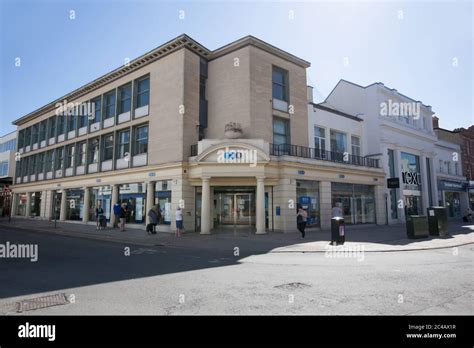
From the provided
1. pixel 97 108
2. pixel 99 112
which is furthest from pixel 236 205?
pixel 97 108

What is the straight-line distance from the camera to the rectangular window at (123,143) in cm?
2491

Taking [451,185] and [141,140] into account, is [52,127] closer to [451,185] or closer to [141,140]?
[141,140]

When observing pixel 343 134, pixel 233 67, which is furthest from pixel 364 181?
pixel 233 67

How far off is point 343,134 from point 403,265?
19513 mm

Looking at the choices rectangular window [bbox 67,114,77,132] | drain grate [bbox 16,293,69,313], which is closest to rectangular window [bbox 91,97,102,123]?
rectangular window [bbox 67,114,77,132]

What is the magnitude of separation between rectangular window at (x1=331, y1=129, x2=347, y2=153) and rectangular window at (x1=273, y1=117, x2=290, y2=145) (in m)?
5.54

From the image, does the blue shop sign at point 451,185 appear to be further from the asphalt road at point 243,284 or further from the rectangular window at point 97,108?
the rectangular window at point 97,108

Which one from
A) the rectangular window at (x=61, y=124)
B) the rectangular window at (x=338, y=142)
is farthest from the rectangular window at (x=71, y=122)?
the rectangular window at (x=338, y=142)

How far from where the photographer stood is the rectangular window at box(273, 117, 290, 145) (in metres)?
21.8

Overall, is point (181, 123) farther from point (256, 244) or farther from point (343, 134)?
point (343, 134)

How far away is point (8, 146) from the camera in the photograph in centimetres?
4800

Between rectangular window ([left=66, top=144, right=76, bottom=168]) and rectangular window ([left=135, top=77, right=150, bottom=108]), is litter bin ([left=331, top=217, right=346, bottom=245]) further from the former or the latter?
rectangular window ([left=66, top=144, right=76, bottom=168])

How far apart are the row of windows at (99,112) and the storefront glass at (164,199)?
616 cm

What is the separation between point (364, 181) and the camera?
82.9 ft
